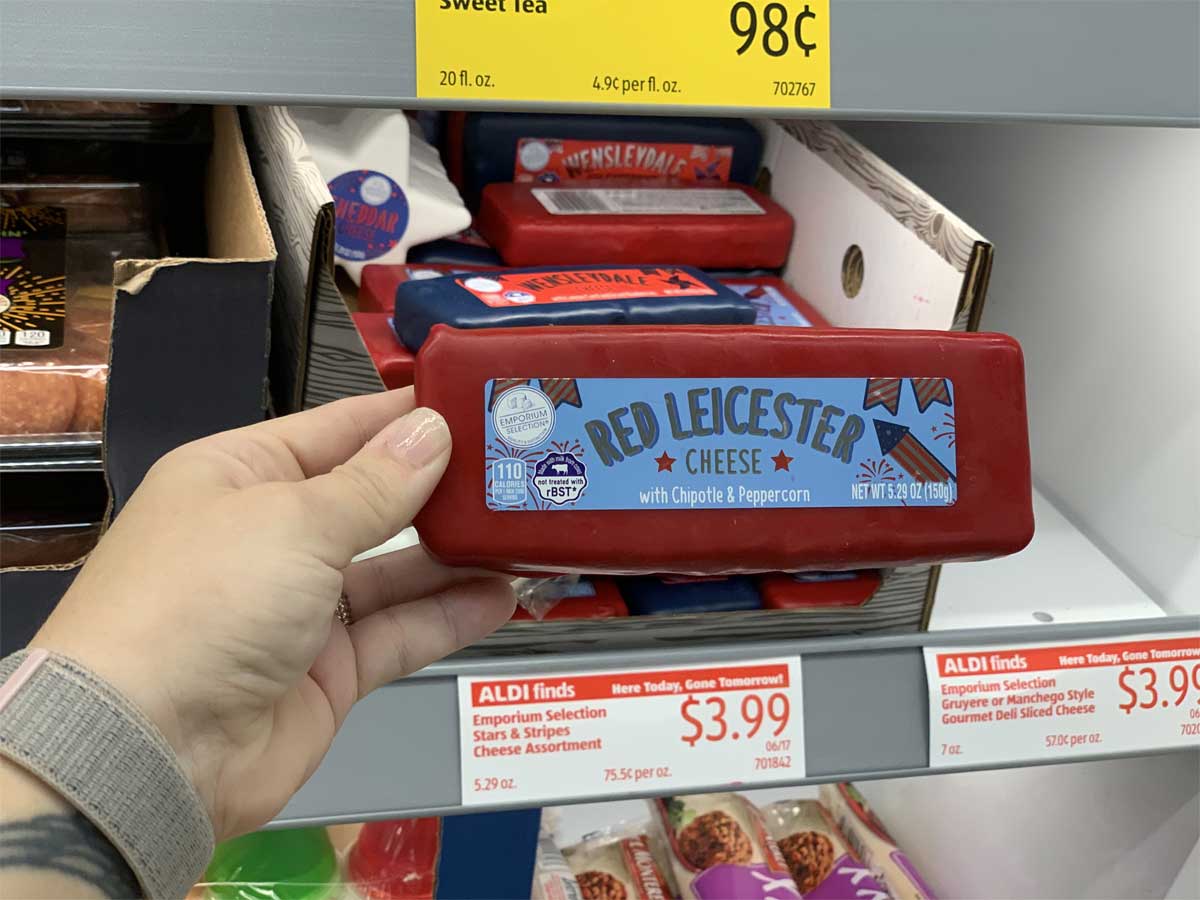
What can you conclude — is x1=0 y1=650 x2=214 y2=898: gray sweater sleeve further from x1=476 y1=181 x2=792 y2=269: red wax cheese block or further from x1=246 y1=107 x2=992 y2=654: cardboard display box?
x1=476 y1=181 x2=792 y2=269: red wax cheese block

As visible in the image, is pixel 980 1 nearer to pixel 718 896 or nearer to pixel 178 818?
pixel 178 818

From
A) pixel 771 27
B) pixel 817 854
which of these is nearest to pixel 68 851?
pixel 771 27

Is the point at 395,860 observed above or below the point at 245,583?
below

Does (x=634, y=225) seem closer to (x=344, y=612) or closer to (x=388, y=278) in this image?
(x=388, y=278)

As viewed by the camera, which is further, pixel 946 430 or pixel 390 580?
pixel 390 580

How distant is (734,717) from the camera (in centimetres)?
81

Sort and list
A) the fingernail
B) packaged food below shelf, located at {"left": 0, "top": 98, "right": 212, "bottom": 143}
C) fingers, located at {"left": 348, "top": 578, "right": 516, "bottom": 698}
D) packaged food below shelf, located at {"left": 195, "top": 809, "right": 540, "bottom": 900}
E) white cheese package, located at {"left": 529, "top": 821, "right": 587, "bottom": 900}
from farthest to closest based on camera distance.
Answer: white cheese package, located at {"left": 529, "top": 821, "right": 587, "bottom": 900}, packaged food below shelf, located at {"left": 195, "top": 809, "right": 540, "bottom": 900}, packaged food below shelf, located at {"left": 0, "top": 98, "right": 212, "bottom": 143}, fingers, located at {"left": 348, "top": 578, "right": 516, "bottom": 698}, the fingernail

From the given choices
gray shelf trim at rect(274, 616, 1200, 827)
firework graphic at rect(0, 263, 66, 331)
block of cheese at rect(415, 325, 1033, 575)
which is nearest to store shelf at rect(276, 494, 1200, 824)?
gray shelf trim at rect(274, 616, 1200, 827)

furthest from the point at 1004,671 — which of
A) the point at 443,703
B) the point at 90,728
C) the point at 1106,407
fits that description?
the point at 90,728

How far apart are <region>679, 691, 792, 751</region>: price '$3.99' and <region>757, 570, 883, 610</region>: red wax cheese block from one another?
0.06 m

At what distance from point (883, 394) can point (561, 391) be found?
18cm

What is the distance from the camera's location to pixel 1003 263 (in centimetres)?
114

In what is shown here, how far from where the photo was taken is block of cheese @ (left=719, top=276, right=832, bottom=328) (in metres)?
1.00

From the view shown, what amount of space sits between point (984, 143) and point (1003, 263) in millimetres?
118
